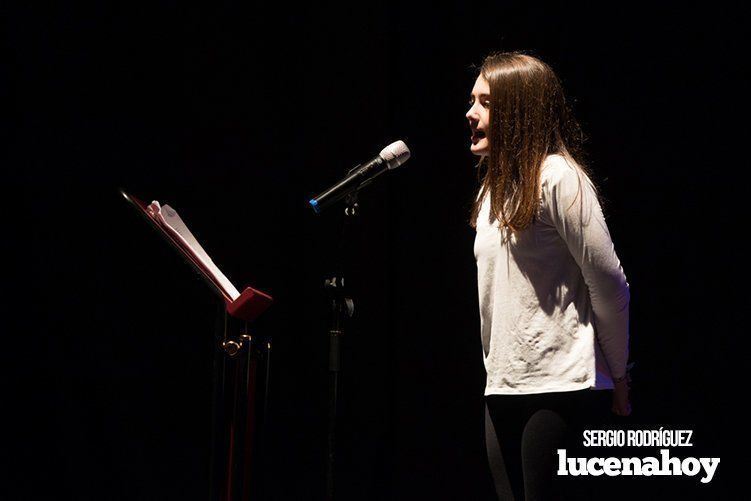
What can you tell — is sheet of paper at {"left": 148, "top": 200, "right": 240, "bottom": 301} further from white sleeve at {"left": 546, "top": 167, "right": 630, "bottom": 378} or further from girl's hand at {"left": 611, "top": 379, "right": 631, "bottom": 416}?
girl's hand at {"left": 611, "top": 379, "right": 631, "bottom": 416}

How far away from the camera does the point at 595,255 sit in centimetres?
140

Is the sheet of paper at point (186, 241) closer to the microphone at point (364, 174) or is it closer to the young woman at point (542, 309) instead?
the microphone at point (364, 174)

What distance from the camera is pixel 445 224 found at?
2887mm

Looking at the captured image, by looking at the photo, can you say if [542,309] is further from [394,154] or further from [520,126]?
[394,154]

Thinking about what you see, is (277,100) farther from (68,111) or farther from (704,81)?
(704,81)

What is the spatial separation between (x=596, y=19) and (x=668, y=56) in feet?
0.91

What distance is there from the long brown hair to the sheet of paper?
1.74 feet

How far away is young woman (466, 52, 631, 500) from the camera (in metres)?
1.40

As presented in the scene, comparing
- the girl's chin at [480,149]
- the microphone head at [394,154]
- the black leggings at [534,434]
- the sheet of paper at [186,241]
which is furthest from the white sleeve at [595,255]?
the sheet of paper at [186,241]

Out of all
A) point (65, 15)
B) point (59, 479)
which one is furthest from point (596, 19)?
point (59, 479)

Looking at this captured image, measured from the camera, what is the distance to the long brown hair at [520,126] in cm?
152

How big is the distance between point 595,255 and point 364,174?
57 cm

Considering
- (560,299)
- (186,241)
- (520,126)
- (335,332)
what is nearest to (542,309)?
(560,299)

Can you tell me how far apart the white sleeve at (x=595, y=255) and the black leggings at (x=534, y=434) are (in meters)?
0.11
